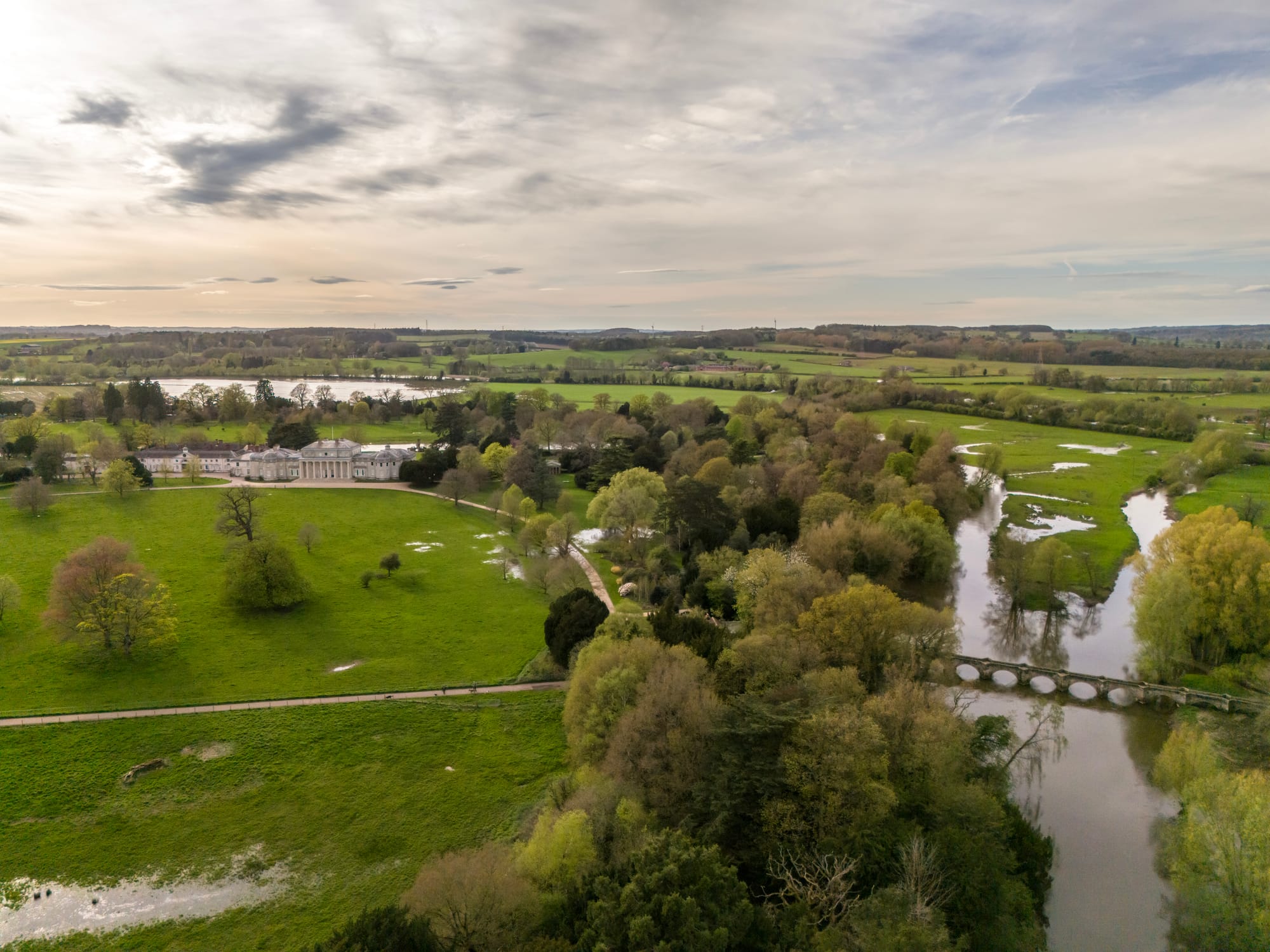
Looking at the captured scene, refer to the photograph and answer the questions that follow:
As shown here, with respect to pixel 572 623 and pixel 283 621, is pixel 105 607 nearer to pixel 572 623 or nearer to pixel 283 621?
pixel 283 621

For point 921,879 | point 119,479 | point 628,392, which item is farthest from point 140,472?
point 921,879

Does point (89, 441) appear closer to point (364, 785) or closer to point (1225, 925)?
point (364, 785)

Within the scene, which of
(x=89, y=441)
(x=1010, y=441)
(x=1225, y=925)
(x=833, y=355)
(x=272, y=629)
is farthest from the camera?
(x=833, y=355)

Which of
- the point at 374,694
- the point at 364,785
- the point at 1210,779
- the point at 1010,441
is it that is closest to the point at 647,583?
the point at 374,694

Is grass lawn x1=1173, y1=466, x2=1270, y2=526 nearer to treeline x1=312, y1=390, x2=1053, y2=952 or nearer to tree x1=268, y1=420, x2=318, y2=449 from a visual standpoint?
treeline x1=312, y1=390, x2=1053, y2=952

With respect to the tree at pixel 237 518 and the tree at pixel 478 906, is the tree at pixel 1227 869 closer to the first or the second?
the tree at pixel 478 906

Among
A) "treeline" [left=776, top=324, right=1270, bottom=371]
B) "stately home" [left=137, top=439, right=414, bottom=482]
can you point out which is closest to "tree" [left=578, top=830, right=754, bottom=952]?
"stately home" [left=137, top=439, right=414, bottom=482]
